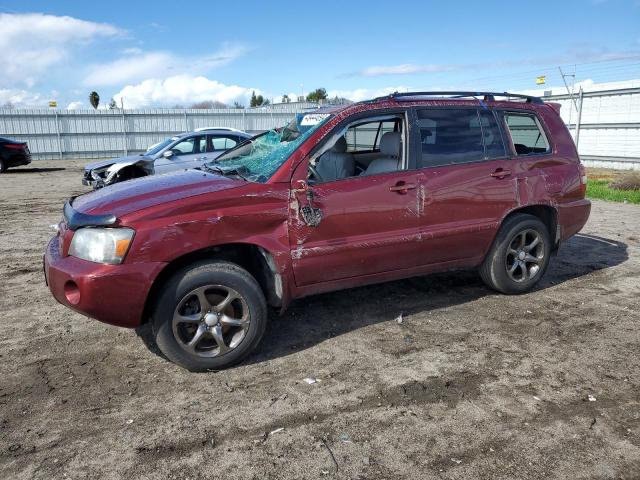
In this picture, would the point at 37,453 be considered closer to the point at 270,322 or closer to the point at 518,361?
the point at 270,322

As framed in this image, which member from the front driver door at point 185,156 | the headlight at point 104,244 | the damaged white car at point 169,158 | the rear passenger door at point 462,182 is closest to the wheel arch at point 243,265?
the headlight at point 104,244

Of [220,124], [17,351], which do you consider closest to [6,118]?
[220,124]

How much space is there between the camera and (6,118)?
25266mm

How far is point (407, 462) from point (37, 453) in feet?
6.45

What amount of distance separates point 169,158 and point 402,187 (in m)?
7.94

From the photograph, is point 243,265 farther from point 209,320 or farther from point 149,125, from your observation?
point 149,125

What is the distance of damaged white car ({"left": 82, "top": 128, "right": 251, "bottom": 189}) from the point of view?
1093cm

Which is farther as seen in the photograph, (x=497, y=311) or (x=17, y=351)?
(x=497, y=311)

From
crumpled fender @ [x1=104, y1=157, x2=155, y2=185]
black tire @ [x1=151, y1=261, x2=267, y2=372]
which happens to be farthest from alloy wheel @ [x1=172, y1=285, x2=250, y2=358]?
crumpled fender @ [x1=104, y1=157, x2=155, y2=185]

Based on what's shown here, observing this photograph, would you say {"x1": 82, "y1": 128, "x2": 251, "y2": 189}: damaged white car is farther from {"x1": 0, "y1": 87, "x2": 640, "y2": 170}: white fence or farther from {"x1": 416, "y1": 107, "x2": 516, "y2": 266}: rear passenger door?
{"x1": 0, "y1": 87, "x2": 640, "y2": 170}: white fence

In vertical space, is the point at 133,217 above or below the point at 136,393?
above

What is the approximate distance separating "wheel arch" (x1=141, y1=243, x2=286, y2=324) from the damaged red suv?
0.04 feet

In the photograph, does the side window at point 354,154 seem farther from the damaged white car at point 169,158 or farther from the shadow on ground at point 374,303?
the damaged white car at point 169,158

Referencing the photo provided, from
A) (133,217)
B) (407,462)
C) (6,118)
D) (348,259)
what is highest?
(6,118)
